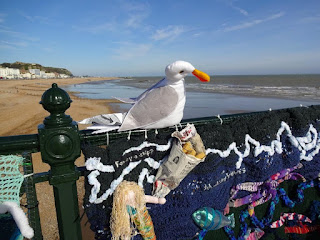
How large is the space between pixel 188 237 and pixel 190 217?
131mm

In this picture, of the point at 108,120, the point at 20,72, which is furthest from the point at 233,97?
the point at 20,72

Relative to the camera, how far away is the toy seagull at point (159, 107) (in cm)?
114

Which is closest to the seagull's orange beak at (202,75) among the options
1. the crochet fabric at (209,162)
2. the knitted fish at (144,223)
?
the crochet fabric at (209,162)

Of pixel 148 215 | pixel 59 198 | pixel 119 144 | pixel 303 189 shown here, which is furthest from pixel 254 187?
pixel 59 198

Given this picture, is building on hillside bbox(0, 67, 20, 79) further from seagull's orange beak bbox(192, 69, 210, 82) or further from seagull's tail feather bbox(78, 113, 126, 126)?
seagull's orange beak bbox(192, 69, 210, 82)

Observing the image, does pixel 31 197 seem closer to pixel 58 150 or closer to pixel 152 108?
pixel 58 150

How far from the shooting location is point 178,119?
4.03ft

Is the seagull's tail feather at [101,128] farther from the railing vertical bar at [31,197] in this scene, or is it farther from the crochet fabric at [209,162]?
the railing vertical bar at [31,197]

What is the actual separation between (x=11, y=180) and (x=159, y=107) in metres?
0.77

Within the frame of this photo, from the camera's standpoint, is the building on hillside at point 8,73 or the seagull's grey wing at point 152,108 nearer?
the seagull's grey wing at point 152,108

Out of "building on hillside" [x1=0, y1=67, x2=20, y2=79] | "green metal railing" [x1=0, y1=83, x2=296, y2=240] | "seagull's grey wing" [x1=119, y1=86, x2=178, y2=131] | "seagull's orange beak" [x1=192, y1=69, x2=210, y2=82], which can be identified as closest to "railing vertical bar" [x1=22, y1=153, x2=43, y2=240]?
"green metal railing" [x1=0, y1=83, x2=296, y2=240]

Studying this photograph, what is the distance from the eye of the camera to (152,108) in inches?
46.3

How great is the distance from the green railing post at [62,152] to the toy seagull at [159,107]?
175 millimetres

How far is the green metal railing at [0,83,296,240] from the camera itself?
0.94 m
